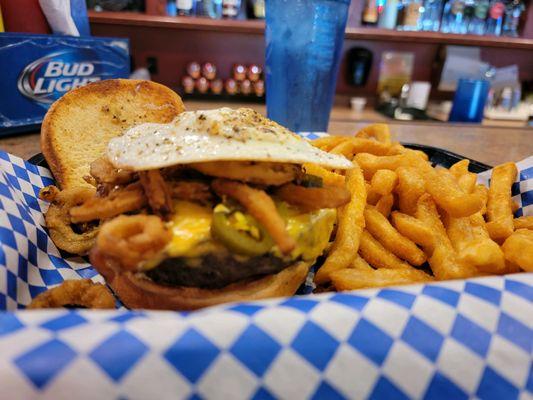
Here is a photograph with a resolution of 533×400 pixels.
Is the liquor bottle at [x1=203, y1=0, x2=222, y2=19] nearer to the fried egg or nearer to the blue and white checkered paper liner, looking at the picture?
the fried egg

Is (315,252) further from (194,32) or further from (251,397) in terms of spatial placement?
(194,32)

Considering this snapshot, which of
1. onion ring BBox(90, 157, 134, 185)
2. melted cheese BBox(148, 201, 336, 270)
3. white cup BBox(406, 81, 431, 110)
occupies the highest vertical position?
onion ring BBox(90, 157, 134, 185)

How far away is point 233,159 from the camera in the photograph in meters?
1.01

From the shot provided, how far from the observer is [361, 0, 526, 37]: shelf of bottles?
528cm

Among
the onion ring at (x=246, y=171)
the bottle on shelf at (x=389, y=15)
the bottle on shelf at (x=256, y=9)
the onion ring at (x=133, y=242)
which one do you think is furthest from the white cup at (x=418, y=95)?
the onion ring at (x=133, y=242)

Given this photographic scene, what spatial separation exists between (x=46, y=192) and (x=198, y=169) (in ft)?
2.22

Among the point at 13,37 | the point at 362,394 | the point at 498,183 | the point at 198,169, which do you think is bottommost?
the point at 362,394

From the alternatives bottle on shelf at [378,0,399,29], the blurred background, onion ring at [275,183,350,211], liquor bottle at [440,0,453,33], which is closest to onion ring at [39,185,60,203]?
onion ring at [275,183,350,211]

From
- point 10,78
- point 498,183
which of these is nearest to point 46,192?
point 10,78

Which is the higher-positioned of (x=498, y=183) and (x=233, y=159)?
(x=233, y=159)

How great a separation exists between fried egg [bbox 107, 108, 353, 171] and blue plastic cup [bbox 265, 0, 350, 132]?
114 cm

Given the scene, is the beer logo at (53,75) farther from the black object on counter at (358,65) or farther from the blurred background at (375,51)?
the black object on counter at (358,65)

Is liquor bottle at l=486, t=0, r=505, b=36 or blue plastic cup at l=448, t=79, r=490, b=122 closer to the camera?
blue plastic cup at l=448, t=79, r=490, b=122

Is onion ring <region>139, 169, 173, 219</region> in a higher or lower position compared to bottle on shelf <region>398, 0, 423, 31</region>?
lower
